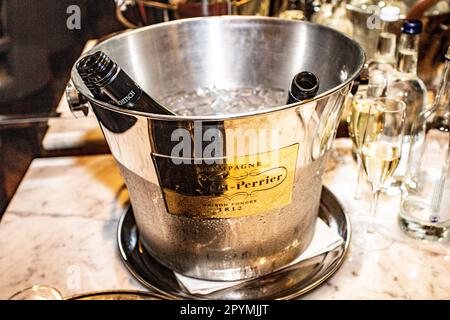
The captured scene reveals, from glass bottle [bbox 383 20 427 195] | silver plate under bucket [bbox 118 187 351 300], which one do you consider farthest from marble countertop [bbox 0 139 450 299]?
glass bottle [bbox 383 20 427 195]

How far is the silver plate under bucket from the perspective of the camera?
0.71m

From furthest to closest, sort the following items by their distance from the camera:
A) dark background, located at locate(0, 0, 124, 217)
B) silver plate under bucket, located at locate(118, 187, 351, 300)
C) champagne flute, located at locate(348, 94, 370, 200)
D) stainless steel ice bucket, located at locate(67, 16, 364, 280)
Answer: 1. dark background, located at locate(0, 0, 124, 217)
2. champagne flute, located at locate(348, 94, 370, 200)
3. silver plate under bucket, located at locate(118, 187, 351, 300)
4. stainless steel ice bucket, located at locate(67, 16, 364, 280)

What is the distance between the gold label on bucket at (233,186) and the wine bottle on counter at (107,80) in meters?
0.10

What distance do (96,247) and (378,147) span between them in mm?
509

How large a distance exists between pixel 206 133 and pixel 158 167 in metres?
0.10

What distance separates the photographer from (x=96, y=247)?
82 cm

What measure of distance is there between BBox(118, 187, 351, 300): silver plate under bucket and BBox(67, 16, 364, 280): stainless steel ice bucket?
18mm

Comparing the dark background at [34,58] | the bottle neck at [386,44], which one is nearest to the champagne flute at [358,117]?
the bottle neck at [386,44]

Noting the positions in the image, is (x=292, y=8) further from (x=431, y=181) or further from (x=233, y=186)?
(x=233, y=186)

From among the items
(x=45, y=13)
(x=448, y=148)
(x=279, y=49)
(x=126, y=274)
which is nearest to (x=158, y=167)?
(x=126, y=274)

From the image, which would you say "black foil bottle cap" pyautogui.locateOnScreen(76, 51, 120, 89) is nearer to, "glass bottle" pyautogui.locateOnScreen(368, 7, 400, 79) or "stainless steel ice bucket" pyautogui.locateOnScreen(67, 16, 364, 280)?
"stainless steel ice bucket" pyautogui.locateOnScreen(67, 16, 364, 280)

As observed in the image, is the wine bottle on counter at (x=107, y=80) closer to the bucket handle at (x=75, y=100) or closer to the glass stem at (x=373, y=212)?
the bucket handle at (x=75, y=100)

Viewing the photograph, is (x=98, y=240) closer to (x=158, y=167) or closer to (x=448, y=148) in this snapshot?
(x=158, y=167)

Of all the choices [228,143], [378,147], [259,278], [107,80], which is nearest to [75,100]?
[107,80]
